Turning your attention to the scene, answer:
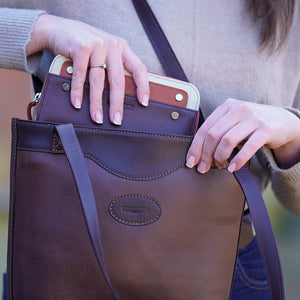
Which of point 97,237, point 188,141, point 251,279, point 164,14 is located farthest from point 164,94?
point 251,279

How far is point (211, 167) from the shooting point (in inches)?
32.4

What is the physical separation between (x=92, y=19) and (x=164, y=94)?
269 millimetres

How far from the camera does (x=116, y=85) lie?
2.72 feet

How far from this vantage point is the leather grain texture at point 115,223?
2.47ft

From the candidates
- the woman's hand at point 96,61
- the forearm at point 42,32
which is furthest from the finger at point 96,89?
the forearm at point 42,32

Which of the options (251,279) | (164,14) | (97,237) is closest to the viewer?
(97,237)

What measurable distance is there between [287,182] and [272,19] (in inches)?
16.4

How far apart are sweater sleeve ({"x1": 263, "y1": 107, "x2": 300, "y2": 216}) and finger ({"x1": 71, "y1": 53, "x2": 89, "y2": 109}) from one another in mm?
434

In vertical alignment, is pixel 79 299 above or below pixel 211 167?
below

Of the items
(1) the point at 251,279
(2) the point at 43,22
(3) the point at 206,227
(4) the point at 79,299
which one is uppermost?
(2) the point at 43,22

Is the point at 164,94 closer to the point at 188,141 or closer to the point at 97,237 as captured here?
the point at 188,141

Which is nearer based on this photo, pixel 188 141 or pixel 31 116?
pixel 188 141

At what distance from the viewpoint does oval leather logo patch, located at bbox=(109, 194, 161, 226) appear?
771 millimetres

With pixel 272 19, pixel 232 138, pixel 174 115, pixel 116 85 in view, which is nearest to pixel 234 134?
pixel 232 138
